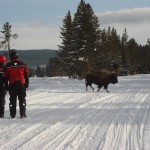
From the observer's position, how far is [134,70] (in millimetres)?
94500

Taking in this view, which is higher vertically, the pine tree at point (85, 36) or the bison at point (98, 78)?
the pine tree at point (85, 36)

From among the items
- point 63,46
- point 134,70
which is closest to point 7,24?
point 63,46

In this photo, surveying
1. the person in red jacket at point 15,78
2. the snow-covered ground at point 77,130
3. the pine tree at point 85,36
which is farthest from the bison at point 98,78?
the pine tree at point 85,36

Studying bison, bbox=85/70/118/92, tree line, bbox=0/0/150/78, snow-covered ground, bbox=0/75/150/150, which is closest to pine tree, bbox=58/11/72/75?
tree line, bbox=0/0/150/78

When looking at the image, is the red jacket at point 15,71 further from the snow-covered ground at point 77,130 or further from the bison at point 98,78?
the bison at point 98,78

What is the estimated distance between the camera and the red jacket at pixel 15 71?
36.3ft

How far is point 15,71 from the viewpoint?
11.1 m

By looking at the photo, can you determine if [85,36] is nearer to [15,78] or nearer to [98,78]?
[98,78]

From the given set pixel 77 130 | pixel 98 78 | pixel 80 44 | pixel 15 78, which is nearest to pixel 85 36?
pixel 80 44

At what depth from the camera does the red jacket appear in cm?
1108

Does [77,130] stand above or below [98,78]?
below

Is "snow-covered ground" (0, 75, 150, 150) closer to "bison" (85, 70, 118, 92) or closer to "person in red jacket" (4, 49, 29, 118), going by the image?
"person in red jacket" (4, 49, 29, 118)

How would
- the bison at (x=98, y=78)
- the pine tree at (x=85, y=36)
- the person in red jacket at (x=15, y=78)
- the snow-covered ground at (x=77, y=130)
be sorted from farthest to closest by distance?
the pine tree at (x=85, y=36), the bison at (x=98, y=78), the person in red jacket at (x=15, y=78), the snow-covered ground at (x=77, y=130)

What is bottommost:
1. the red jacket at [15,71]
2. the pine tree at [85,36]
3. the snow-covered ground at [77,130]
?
the snow-covered ground at [77,130]
